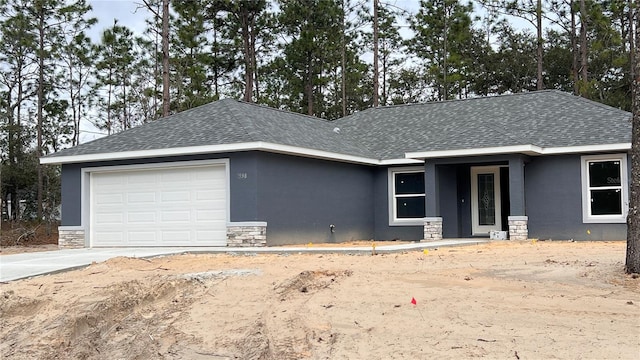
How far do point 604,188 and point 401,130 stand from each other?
6922 millimetres

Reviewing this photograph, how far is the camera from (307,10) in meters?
32.2

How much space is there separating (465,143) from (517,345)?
1243cm

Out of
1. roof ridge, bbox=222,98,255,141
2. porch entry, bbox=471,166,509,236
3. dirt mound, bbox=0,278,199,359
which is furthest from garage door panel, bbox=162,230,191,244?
porch entry, bbox=471,166,509,236

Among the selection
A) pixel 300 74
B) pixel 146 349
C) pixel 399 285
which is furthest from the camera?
pixel 300 74

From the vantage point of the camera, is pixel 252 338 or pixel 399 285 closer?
pixel 252 338

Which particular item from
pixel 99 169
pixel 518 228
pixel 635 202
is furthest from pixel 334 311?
pixel 99 169

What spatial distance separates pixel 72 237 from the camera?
1756cm

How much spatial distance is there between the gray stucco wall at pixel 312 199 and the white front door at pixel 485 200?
302 cm

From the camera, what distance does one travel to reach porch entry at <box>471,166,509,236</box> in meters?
19.2

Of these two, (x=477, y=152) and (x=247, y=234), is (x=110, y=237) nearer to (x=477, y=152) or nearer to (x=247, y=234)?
(x=247, y=234)

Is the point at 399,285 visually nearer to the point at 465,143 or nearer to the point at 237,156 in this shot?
the point at 237,156

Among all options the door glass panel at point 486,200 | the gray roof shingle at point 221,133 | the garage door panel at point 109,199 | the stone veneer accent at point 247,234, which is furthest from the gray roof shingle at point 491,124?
the garage door panel at point 109,199

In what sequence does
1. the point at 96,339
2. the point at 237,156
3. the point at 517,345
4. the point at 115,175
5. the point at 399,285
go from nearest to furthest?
the point at 517,345
the point at 96,339
the point at 399,285
the point at 237,156
the point at 115,175

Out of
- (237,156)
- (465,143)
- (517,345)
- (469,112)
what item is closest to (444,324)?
(517,345)
